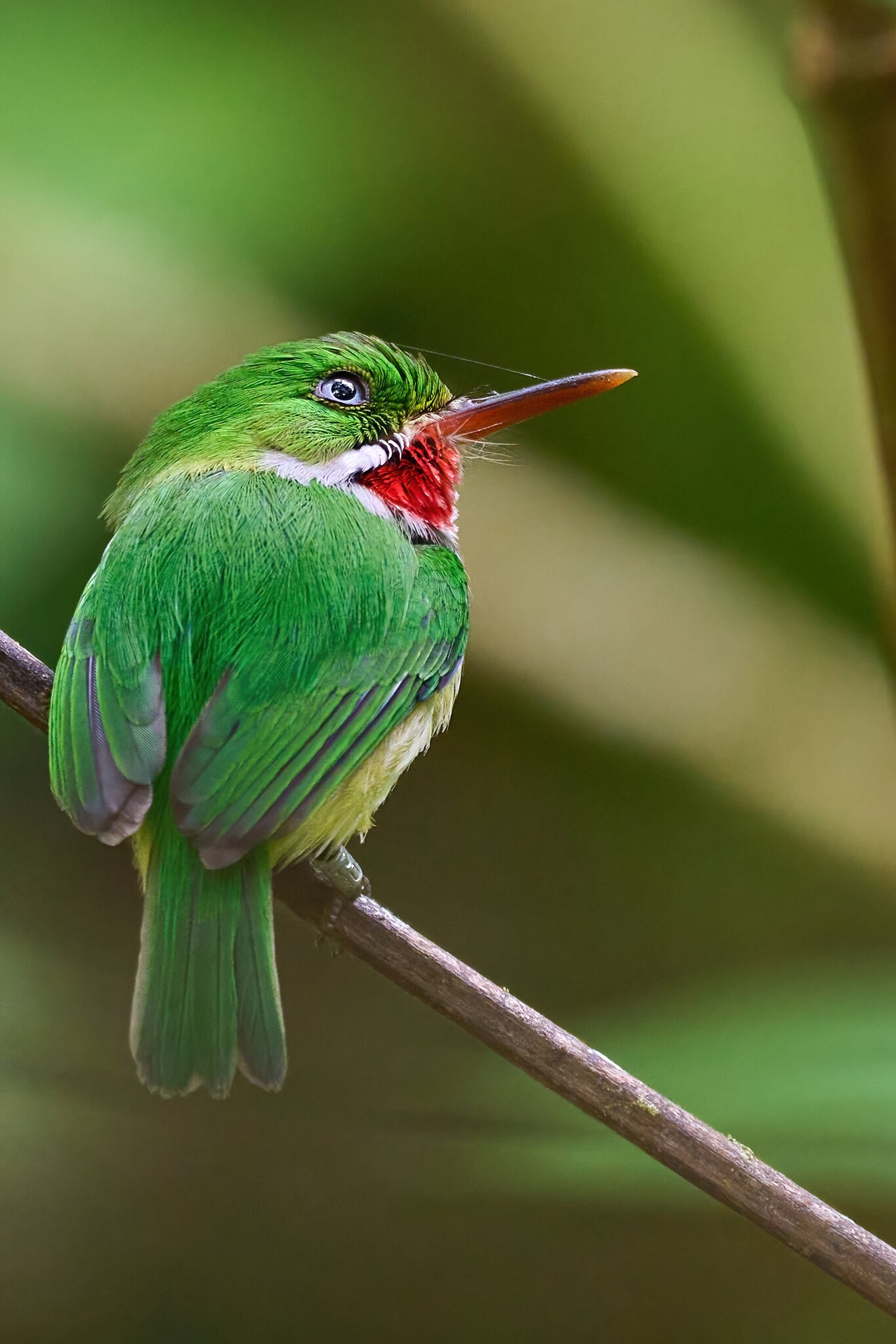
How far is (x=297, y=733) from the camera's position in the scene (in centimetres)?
141

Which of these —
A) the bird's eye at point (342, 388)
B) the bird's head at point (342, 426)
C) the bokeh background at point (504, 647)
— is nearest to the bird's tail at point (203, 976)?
the bokeh background at point (504, 647)

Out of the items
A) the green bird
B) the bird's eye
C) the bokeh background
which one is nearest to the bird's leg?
the green bird

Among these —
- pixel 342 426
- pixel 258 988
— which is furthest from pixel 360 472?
pixel 258 988

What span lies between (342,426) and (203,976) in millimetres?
730

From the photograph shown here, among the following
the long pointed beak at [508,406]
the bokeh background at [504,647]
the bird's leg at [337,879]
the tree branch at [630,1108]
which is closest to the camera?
the tree branch at [630,1108]

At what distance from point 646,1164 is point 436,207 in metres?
1.62

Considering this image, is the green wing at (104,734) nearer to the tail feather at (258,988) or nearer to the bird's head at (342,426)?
the tail feather at (258,988)

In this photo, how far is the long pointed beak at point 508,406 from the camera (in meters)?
1.64

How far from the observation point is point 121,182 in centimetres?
213

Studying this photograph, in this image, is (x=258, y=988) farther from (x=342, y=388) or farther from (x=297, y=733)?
(x=342, y=388)

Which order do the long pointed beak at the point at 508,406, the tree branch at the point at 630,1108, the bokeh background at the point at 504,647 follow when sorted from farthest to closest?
the bokeh background at the point at 504,647 < the long pointed beak at the point at 508,406 < the tree branch at the point at 630,1108

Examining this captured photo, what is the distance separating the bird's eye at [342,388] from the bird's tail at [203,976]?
625 mm

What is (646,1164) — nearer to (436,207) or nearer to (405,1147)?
(405,1147)

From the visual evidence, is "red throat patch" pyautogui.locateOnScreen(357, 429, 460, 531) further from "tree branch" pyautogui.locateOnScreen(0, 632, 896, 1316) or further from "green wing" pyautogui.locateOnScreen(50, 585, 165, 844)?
"tree branch" pyautogui.locateOnScreen(0, 632, 896, 1316)
